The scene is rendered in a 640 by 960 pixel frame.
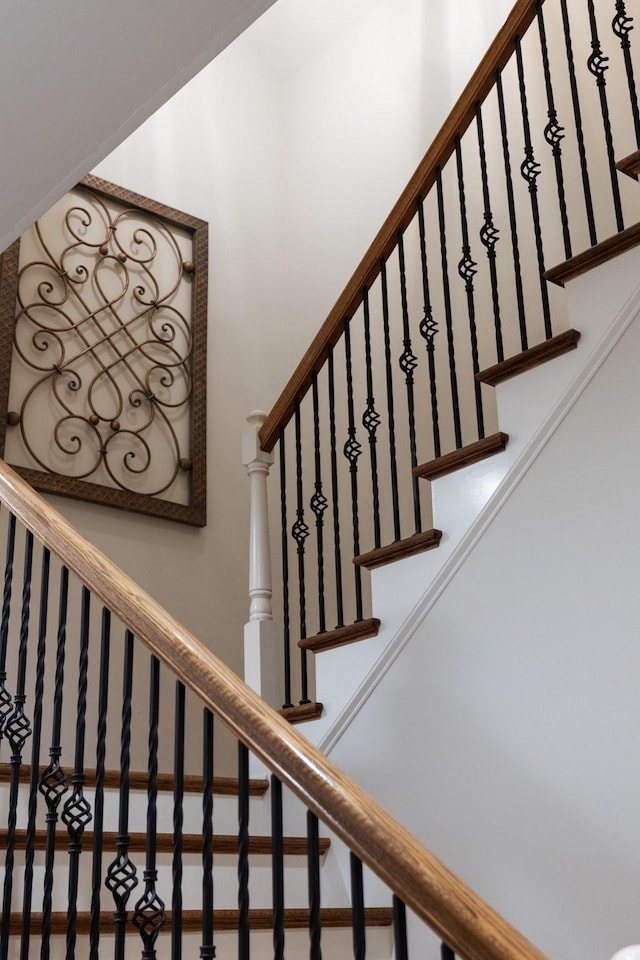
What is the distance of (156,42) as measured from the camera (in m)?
2.22

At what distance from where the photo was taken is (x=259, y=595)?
11.7 feet

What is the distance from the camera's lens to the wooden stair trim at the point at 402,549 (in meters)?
3.04

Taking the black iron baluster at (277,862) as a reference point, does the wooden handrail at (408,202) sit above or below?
above

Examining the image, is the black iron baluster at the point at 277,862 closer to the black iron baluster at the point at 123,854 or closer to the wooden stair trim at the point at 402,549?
the black iron baluster at the point at 123,854

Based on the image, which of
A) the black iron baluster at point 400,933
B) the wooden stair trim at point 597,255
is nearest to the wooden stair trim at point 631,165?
the wooden stair trim at point 597,255

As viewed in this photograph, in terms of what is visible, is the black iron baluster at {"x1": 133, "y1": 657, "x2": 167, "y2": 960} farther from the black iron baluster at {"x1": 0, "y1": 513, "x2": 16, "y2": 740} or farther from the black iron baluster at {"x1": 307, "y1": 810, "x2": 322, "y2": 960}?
the black iron baluster at {"x1": 0, "y1": 513, "x2": 16, "y2": 740}

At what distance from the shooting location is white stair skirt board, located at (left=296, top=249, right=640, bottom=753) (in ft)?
9.47

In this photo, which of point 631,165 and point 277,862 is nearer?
point 277,862

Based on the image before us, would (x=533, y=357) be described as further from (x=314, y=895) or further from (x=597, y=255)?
(x=314, y=895)

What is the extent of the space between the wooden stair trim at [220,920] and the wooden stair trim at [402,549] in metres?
0.98

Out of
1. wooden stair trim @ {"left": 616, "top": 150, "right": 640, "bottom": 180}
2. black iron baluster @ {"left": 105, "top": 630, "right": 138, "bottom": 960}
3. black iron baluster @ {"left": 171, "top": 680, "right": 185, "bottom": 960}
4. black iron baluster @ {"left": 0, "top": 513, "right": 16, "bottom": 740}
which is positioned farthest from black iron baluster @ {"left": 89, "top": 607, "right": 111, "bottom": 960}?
wooden stair trim @ {"left": 616, "top": 150, "right": 640, "bottom": 180}

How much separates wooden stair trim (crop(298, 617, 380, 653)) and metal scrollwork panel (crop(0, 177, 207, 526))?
158cm

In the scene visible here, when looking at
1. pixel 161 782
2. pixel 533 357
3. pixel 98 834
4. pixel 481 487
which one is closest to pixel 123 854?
pixel 98 834

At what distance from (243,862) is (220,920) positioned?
36.4 inches
